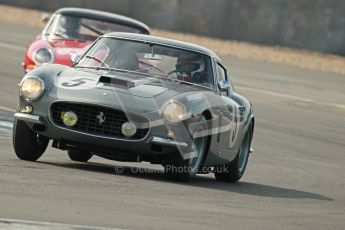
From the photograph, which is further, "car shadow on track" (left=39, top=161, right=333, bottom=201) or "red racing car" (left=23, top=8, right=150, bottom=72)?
"red racing car" (left=23, top=8, right=150, bottom=72)

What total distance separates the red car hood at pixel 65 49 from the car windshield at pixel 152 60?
5.79 m

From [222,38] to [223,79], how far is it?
19378mm

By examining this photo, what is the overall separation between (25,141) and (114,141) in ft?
3.02

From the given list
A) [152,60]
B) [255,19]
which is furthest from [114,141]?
[255,19]

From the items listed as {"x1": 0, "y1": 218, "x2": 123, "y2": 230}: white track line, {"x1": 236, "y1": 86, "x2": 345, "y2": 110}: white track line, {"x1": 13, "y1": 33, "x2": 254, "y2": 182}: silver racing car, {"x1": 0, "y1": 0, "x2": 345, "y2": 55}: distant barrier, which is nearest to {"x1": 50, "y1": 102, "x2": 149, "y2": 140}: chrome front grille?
{"x1": 13, "y1": 33, "x2": 254, "y2": 182}: silver racing car

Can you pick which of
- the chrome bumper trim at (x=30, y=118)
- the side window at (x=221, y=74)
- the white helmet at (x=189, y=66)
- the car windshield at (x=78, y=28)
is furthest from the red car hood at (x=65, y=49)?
the chrome bumper trim at (x=30, y=118)

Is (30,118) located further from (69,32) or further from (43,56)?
(69,32)

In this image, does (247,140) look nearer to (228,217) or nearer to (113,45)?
(113,45)

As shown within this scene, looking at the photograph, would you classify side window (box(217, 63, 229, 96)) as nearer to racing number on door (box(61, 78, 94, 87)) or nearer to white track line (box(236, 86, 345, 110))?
racing number on door (box(61, 78, 94, 87))

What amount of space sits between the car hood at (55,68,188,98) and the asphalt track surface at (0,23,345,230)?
725 mm

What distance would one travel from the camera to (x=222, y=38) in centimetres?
2991

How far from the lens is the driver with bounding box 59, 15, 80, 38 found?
1752 cm

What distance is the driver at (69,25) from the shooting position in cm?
1752

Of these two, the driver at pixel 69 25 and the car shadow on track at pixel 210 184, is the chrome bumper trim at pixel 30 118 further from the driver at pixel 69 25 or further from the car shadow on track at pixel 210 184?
the driver at pixel 69 25
